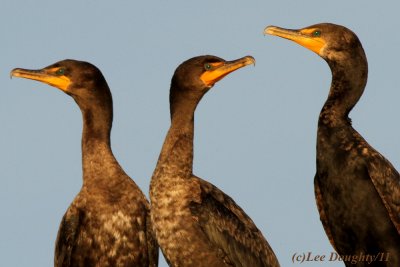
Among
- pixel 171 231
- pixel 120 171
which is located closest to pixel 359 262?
pixel 171 231

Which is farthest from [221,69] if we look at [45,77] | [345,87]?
[45,77]

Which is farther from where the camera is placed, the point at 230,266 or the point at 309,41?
the point at 309,41

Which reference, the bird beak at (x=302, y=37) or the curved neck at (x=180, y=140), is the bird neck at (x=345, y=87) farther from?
the curved neck at (x=180, y=140)

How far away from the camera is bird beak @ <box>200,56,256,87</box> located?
14.0 m

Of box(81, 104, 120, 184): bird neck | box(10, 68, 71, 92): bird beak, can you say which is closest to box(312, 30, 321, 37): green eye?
box(81, 104, 120, 184): bird neck

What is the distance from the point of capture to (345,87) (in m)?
14.3

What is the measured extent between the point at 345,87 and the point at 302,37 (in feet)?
3.09

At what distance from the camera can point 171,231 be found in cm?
1317

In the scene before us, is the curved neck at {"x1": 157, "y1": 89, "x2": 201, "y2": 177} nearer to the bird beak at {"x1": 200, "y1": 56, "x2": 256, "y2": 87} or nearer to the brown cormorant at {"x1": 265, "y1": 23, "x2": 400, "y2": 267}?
the bird beak at {"x1": 200, "y1": 56, "x2": 256, "y2": 87}

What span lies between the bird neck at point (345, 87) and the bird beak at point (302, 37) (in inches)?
11.8

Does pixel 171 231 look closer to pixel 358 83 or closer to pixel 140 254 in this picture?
pixel 140 254

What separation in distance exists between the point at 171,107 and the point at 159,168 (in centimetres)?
87

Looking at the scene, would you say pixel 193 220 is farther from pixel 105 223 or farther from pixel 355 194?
pixel 355 194

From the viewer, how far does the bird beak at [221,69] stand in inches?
553
